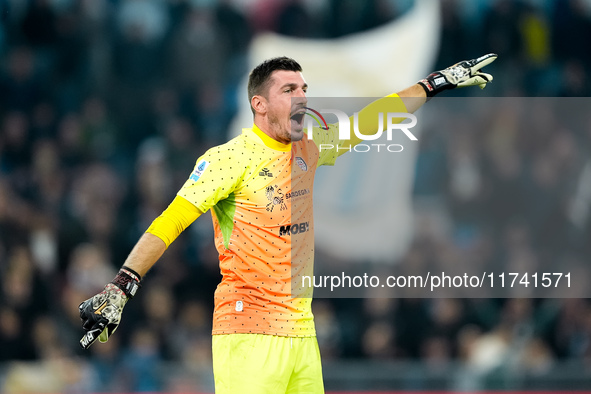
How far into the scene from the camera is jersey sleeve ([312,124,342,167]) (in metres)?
5.34

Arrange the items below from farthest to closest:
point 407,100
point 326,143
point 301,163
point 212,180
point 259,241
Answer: point 407,100 < point 326,143 < point 301,163 < point 259,241 < point 212,180

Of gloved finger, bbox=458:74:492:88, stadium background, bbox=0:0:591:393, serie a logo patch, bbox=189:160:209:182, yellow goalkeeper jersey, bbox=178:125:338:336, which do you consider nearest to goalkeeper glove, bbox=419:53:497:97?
gloved finger, bbox=458:74:492:88

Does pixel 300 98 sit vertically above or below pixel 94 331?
above

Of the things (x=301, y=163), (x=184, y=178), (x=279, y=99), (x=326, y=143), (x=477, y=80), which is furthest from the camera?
(x=184, y=178)

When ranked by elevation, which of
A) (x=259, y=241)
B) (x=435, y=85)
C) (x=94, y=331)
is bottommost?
(x=94, y=331)

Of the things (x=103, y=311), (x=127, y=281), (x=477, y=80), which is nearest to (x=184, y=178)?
(x=477, y=80)

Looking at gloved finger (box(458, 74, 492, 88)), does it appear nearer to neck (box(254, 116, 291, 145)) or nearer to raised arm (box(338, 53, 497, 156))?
raised arm (box(338, 53, 497, 156))

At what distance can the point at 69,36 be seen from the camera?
1216 centimetres

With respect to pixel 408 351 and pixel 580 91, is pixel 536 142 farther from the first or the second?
pixel 408 351

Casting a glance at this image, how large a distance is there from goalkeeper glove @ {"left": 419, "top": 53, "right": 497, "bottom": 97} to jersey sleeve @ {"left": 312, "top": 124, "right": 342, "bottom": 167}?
0.64 meters

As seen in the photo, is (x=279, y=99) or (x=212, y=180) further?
(x=279, y=99)

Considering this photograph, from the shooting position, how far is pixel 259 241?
4.91 metres

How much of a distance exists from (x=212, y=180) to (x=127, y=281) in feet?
2.29

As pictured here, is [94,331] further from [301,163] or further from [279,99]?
[279,99]
